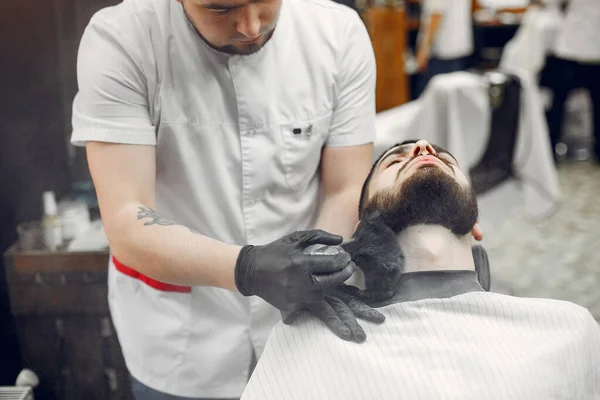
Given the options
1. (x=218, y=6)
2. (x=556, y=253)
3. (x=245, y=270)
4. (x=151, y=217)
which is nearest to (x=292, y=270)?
(x=245, y=270)

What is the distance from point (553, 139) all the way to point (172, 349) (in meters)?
4.85

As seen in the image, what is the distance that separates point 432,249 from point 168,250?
0.54m

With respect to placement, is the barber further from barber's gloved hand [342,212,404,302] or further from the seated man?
barber's gloved hand [342,212,404,302]

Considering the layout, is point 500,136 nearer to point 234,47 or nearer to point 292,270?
point 234,47

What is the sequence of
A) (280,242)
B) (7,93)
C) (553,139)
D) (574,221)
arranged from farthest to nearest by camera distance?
(553,139) → (574,221) → (7,93) → (280,242)

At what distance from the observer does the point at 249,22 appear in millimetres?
1208

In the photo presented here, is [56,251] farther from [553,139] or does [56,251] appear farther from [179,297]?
[553,139]

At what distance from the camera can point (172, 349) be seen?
4.99 ft

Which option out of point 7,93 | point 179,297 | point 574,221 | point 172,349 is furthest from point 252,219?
point 574,221

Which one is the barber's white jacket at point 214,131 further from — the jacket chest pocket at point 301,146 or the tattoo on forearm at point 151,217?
the tattoo on forearm at point 151,217

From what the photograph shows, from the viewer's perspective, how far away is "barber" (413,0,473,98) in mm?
5098

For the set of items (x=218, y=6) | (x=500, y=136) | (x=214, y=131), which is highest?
(x=218, y=6)

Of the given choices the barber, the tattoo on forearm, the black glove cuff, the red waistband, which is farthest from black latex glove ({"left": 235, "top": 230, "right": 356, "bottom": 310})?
the barber

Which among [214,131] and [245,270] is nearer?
[245,270]
